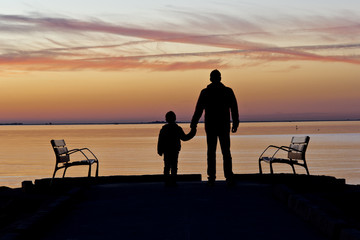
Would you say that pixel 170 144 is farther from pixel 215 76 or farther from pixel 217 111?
pixel 215 76

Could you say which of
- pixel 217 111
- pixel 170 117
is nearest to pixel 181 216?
pixel 217 111

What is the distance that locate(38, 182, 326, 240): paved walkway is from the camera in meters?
6.52

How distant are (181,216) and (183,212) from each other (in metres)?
0.34

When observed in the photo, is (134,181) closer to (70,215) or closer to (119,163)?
(70,215)

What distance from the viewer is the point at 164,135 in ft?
37.4

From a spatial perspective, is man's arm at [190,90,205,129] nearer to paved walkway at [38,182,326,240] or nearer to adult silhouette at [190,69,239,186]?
adult silhouette at [190,69,239,186]

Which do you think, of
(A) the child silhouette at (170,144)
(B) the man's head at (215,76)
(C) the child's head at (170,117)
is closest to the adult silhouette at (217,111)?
(B) the man's head at (215,76)

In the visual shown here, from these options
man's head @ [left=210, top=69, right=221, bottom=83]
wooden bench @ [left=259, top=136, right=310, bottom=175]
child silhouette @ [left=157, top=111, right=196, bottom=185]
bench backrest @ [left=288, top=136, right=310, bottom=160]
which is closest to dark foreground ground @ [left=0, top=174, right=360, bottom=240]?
child silhouette @ [left=157, top=111, right=196, bottom=185]

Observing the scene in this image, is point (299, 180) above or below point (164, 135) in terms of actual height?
below

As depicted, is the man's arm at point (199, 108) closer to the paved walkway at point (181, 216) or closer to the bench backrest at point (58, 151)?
the paved walkway at point (181, 216)

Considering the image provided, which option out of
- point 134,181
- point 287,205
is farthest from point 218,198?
point 134,181

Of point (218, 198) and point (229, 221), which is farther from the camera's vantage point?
point (218, 198)

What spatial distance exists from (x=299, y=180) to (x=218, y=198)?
11.6 feet

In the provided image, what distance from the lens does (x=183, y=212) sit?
8039 mm
